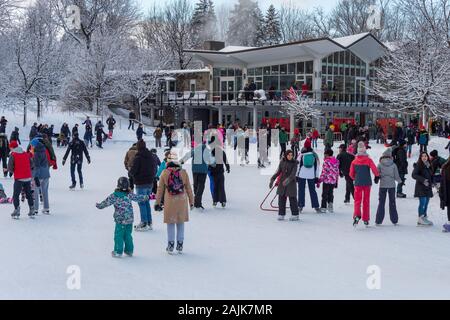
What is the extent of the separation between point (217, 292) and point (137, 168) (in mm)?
3947

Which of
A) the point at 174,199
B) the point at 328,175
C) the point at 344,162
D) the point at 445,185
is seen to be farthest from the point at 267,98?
the point at 174,199

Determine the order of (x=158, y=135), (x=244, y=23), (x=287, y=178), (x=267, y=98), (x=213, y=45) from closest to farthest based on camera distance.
Answer: (x=287, y=178) → (x=158, y=135) → (x=267, y=98) → (x=213, y=45) → (x=244, y=23)

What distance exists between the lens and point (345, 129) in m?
33.0

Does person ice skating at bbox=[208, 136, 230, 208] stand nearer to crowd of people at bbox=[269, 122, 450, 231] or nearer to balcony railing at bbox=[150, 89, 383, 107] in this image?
crowd of people at bbox=[269, 122, 450, 231]

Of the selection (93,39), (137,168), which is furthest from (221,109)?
(137,168)

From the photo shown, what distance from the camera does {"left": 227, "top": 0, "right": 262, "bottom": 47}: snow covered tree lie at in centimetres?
7944

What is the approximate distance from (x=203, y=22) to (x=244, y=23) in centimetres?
808

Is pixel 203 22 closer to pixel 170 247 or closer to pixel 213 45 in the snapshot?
pixel 213 45

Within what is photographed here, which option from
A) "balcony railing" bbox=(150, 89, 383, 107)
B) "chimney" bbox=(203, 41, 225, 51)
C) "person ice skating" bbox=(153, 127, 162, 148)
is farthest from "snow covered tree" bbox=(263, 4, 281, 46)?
"person ice skating" bbox=(153, 127, 162, 148)

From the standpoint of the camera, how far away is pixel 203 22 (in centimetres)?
7500

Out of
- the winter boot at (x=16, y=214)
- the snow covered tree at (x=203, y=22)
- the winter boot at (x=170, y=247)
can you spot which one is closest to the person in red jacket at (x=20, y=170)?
the winter boot at (x=16, y=214)

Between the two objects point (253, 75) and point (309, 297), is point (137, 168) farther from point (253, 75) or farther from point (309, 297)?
point (253, 75)

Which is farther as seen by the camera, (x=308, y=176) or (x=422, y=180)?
(x=308, y=176)

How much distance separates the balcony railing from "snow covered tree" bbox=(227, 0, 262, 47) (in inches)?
1256
